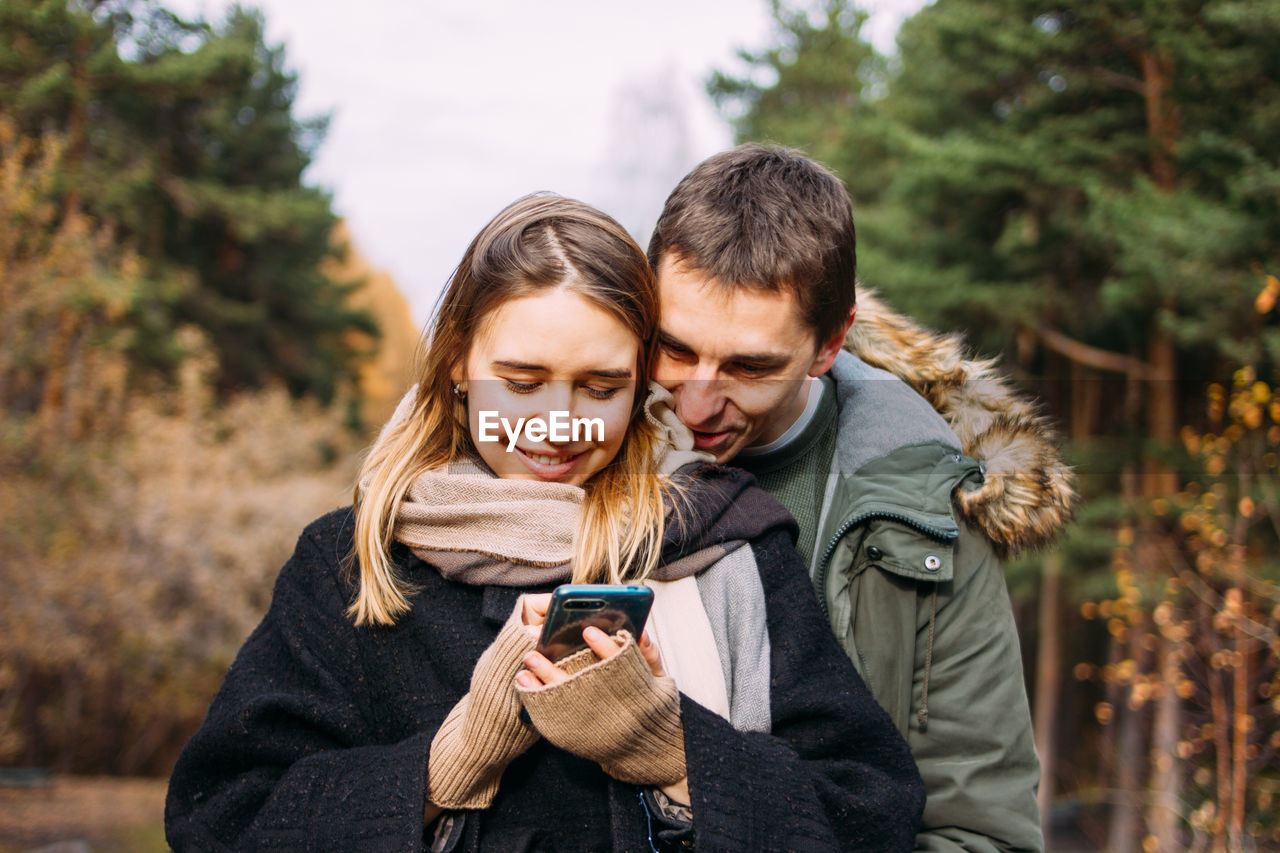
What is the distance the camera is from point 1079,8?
1059 centimetres

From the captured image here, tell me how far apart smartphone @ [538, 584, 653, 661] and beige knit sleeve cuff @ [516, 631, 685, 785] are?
0.9 inches

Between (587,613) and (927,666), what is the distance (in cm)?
85

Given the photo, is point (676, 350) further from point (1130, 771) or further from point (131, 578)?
point (131, 578)

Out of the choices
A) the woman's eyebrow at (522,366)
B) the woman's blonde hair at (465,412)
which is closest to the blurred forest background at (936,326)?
the woman's blonde hair at (465,412)

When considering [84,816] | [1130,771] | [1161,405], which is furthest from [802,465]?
[1130,771]

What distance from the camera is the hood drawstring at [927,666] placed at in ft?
6.13

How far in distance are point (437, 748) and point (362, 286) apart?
24660mm

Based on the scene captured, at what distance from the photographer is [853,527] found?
1944 mm

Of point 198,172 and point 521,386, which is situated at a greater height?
point 198,172

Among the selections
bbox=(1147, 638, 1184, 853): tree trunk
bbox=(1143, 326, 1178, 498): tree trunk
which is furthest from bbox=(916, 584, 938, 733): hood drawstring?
bbox=(1143, 326, 1178, 498): tree trunk

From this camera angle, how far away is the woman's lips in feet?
5.77

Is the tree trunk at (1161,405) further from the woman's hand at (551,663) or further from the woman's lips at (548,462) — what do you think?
the woman's hand at (551,663)

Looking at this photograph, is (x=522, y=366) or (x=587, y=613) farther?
(x=522, y=366)

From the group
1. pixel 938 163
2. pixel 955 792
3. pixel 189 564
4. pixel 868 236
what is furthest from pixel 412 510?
pixel 189 564
